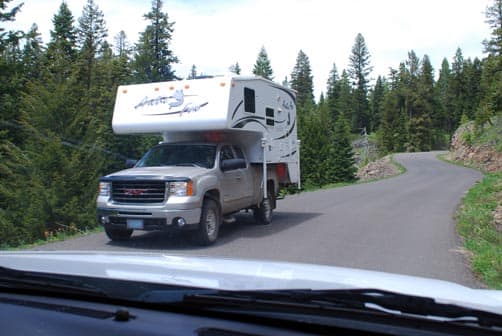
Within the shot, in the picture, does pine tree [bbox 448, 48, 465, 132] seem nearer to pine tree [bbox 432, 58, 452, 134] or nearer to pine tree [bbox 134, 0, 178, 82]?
pine tree [bbox 432, 58, 452, 134]

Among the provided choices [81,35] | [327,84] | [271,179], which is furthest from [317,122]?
[327,84]

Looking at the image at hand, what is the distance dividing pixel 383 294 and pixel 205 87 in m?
8.98

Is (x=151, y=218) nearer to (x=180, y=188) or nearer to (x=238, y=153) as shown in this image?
(x=180, y=188)

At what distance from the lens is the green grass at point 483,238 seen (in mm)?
7731

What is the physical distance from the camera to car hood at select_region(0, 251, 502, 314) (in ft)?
8.31

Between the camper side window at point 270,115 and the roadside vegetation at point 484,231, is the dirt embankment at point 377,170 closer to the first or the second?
the roadside vegetation at point 484,231

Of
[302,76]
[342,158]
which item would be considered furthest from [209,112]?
[302,76]

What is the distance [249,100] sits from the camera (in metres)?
11.7

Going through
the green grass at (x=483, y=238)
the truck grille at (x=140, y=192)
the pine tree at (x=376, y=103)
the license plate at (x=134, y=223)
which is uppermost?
the pine tree at (x=376, y=103)

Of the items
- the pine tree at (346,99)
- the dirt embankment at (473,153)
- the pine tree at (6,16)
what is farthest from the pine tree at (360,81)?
the pine tree at (6,16)

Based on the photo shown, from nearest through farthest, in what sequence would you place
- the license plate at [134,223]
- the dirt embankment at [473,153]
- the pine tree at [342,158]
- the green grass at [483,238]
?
the green grass at [483,238] → the license plate at [134,223] → the dirt embankment at [473,153] → the pine tree at [342,158]

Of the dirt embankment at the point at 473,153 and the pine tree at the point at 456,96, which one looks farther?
the pine tree at the point at 456,96

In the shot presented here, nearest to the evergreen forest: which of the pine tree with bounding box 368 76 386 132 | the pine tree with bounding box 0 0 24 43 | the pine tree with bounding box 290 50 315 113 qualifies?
the pine tree with bounding box 0 0 24 43

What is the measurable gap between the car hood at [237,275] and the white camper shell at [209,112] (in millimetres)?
7217
